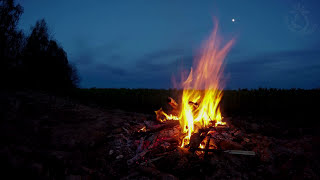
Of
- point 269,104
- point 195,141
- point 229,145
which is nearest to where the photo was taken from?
point 195,141

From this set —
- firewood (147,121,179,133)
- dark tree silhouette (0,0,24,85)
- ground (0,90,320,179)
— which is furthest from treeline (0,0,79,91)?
firewood (147,121,179,133)

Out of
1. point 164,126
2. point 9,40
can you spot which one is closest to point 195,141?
point 164,126

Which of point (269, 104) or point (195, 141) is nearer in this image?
point (195, 141)

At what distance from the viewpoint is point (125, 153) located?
213 inches

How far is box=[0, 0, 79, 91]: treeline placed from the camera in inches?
611

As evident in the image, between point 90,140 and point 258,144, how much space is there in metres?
5.28

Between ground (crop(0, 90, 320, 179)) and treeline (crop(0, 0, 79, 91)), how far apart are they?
887 centimetres

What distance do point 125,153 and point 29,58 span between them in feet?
64.5

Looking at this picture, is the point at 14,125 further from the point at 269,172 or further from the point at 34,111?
the point at 269,172

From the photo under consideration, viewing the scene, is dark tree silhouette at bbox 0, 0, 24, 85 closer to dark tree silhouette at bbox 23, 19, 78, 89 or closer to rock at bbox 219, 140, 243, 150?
dark tree silhouette at bbox 23, 19, 78, 89

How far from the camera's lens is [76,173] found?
14.1 ft

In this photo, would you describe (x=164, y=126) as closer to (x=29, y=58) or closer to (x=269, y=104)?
(x=269, y=104)

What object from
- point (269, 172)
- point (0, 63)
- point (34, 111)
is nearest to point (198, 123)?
point (269, 172)

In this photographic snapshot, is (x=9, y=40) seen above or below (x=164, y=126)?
above
